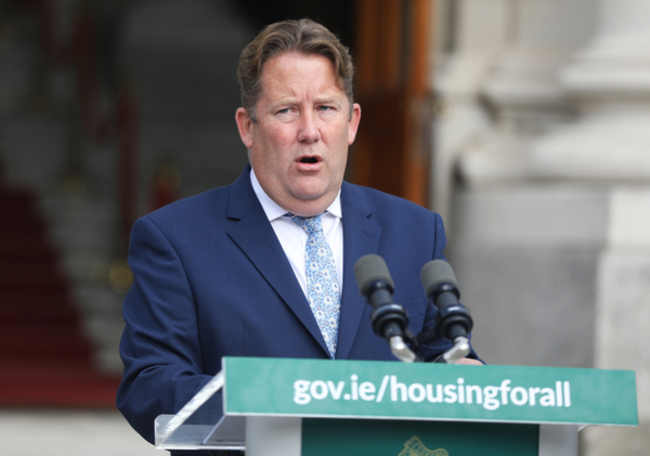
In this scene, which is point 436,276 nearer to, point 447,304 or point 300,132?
point 447,304

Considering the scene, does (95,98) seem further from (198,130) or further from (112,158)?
(198,130)

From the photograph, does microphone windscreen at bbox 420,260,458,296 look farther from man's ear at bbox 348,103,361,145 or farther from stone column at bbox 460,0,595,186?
stone column at bbox 460,0,595,186

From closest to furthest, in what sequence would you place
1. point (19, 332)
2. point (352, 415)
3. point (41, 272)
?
point (352, 415), point (19, 332), point (41, 272)

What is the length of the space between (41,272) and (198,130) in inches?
145

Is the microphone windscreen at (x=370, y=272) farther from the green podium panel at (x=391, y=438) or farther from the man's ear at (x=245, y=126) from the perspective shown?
the man's ear at (x=245, y=126)

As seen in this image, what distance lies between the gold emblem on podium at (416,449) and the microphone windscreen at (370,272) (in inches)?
9.9

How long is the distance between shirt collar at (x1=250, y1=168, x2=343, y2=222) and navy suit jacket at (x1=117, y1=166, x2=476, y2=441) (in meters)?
0.02

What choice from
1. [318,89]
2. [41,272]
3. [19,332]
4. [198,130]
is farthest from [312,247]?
[198,130]

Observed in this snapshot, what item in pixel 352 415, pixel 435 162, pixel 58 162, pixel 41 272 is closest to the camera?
pixel 352 415

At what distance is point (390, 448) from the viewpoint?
57.9 inches

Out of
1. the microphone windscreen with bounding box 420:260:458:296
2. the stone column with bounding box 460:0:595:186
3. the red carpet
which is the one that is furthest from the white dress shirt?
the red carpet

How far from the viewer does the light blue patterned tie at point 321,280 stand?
2064 mm

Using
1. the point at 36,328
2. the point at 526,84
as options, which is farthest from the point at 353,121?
the point at 36,328

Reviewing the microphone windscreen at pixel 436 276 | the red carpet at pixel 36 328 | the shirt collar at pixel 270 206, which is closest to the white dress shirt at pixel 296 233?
the shirt collar at pixel 270 206
